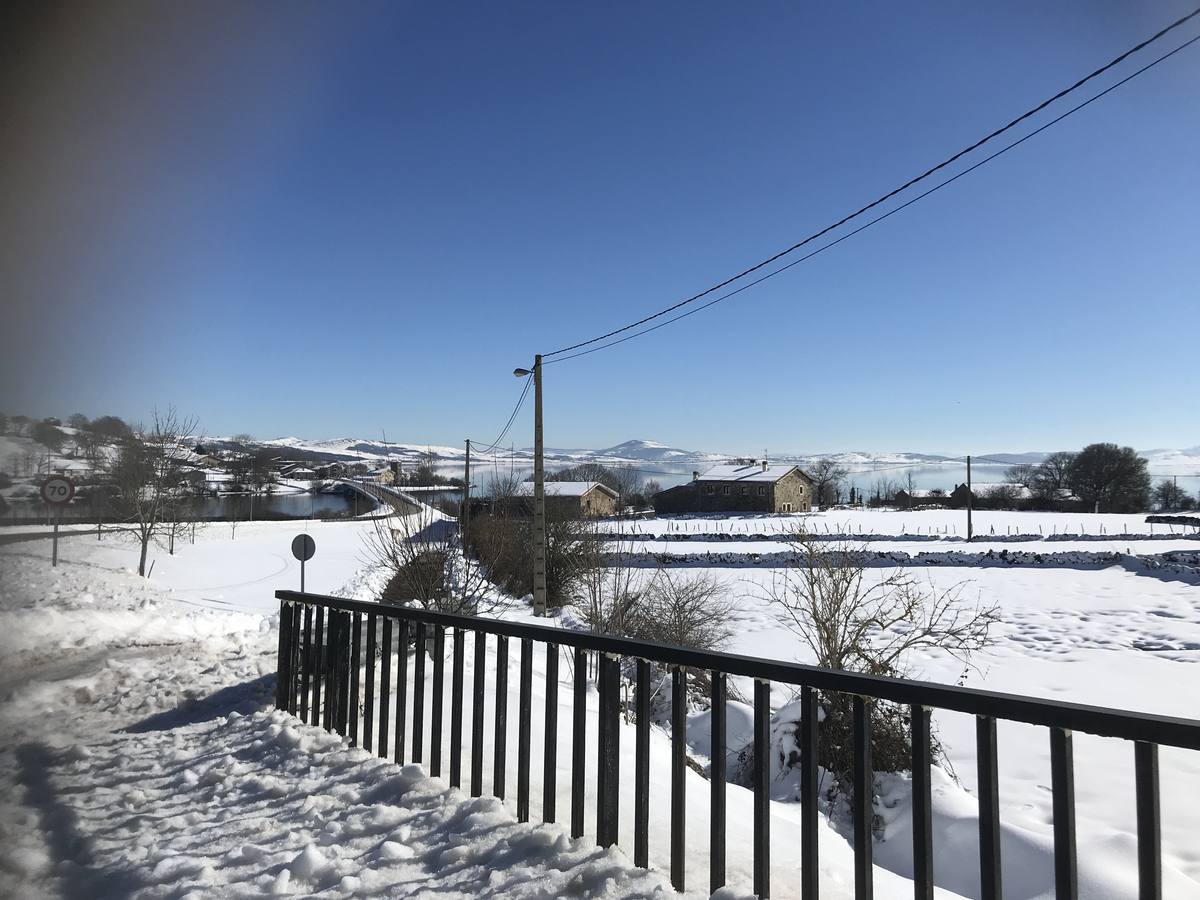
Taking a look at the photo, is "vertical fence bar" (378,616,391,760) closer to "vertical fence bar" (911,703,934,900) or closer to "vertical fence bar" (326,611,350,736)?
"vertical fence bar" (326,611,350,736)

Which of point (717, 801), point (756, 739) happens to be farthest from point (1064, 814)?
point (717, 801)

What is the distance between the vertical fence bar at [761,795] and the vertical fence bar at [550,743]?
0.79 m

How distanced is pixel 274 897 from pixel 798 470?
62.5 metres

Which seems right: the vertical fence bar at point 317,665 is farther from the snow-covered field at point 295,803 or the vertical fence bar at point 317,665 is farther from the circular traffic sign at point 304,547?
the circular traffic sign at point 304,547

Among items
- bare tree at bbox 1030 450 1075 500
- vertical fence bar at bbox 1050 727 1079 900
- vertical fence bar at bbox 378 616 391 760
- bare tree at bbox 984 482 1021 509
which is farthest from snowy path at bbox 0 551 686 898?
bare tree at bbox 1030 450 1075 500

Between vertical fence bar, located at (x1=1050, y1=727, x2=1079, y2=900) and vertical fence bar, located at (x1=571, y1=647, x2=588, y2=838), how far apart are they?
147 centimetres

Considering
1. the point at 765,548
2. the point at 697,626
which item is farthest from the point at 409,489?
the point at 765,548

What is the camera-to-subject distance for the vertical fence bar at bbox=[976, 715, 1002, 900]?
69.1 inches

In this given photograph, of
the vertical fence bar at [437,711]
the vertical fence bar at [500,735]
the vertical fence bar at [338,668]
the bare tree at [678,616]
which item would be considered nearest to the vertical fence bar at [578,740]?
the vertical fence bar at [500,735]

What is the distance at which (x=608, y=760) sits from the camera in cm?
253

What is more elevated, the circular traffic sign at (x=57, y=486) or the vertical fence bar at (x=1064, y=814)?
the circular traffic sign at (x=57, y=486)

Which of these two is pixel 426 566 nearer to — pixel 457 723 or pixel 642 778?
pixel 457 723

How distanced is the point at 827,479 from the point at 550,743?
3370 inches

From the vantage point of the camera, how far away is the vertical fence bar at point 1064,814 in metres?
1.64
